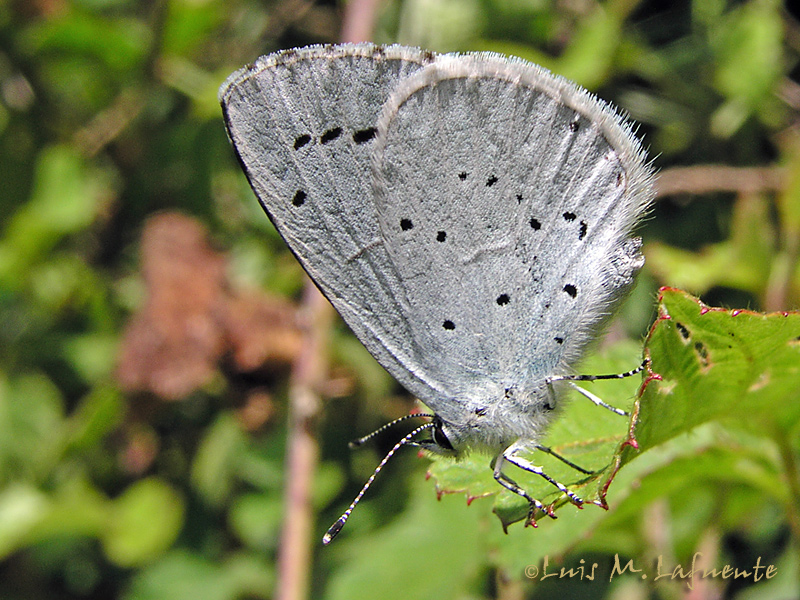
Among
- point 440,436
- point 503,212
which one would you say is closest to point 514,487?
point 440,436

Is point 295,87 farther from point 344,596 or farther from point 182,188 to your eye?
point 182,188

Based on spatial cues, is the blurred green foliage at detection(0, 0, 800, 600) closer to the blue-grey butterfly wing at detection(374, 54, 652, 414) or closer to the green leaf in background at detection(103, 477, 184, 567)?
the green leaf in background at detection(103, 477, 184, 567)

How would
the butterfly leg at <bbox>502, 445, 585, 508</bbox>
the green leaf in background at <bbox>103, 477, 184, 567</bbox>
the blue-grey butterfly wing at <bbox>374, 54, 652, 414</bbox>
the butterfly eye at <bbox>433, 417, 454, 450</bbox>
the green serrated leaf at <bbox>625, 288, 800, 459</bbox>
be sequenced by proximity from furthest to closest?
the green leaf in background at <bbox>103, 477, 184, 567</bbox> < the butterfly eye at <bbox>433, 417, 454, 450</bbox> < the blue-grey butterfly wing at <bbox>374, 54, 652, 414</bbox> < the butterfly leg at <bbox>502, 445, 585, 508</bbox> < the green serrated leaf at <bbox>625, 288, 800, 459</bbox>

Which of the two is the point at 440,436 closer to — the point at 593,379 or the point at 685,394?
the point at 593,379

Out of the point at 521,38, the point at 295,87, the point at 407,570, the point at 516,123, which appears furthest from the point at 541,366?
the point at 521,38

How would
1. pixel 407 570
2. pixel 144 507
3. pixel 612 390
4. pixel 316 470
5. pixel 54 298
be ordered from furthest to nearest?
pixel 54 298 → pixel 144 507 → pixel 316 470 → pixel 407 570 → pixel 612 390

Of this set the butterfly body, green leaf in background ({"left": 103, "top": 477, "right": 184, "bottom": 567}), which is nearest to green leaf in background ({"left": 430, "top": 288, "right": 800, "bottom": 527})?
the butterfly body
